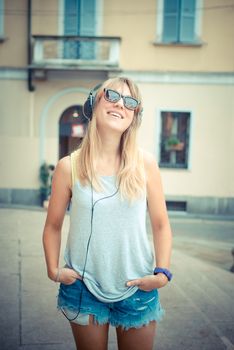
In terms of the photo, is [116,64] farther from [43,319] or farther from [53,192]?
[53,192]

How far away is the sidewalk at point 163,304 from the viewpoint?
284cm

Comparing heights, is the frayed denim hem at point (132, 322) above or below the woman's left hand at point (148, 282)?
below

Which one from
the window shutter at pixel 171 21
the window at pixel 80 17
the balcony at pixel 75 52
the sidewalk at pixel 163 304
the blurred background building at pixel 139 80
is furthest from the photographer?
the window at pixel 80 17

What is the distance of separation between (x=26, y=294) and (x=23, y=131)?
26.5 feet

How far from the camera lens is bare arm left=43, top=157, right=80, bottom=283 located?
1710mm

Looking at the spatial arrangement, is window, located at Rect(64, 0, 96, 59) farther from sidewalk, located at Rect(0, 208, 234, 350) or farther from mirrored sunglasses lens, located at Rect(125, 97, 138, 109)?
mirrored sunglasses lens, located at Rect(125, 97, 138, 109)

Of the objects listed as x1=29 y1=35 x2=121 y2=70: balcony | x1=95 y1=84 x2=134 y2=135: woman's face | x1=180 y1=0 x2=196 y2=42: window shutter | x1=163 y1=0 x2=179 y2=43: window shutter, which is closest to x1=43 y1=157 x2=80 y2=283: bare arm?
x1=95 y1=84 x2=134 y2=135: woman's face

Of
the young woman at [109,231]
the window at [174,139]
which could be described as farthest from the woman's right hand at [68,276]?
the window at [174,139]

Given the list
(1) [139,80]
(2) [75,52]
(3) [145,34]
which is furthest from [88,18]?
(1) [139,80]

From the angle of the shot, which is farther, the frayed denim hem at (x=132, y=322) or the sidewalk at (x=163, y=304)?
the sidewalk at (x=163, y=304)

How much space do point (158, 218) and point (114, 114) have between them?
0.52 meters

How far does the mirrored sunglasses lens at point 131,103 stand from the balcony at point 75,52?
29.3 feet

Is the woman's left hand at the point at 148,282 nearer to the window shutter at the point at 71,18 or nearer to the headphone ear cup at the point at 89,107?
the headphone ear cup at the point at 89,107

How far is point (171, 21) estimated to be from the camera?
10.8 m
